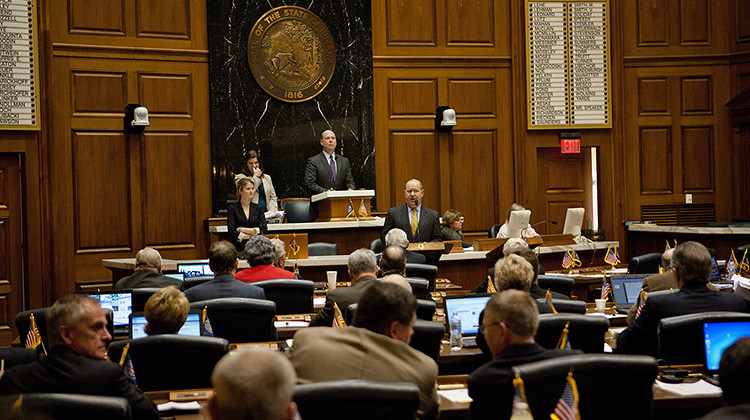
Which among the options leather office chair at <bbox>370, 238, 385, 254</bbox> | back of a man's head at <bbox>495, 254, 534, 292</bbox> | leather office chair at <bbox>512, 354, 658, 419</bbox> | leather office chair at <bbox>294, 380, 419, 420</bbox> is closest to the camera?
leather office chair at <bbox>294, 380, 419, 420</bbox>

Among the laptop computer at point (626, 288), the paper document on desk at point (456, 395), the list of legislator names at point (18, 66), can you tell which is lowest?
the paper document on desk at point (456, 395)

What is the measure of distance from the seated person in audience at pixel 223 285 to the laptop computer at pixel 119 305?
1.48 ft

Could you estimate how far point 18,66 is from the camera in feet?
29.6

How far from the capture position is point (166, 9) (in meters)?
9.82

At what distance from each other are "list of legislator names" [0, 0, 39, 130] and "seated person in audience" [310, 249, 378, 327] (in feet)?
19.8

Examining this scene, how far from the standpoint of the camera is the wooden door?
892cm

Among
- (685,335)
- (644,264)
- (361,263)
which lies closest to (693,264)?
(685,335)

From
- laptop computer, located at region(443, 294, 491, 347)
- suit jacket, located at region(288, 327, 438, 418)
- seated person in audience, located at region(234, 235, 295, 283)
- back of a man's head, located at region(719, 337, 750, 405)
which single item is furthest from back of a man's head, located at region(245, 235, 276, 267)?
back of a man's head, located at region(719, 337, 750, 405)

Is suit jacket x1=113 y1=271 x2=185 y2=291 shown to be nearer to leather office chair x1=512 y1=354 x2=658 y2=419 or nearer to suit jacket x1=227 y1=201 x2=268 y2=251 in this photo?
suit jacket x1=227 y1=201 x2=268 y2=251

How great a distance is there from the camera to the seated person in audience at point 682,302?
12.5ft

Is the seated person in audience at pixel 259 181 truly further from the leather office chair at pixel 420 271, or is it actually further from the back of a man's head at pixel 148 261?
the back of a man's head at pixel 148 261

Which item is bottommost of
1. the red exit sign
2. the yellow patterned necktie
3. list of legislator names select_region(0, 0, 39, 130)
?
the yellow patterned necktie

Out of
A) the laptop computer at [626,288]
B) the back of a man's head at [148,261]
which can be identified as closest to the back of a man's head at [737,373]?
the laptop computer at [626,288]

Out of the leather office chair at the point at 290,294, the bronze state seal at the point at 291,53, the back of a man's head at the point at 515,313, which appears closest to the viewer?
the back of a man's head at the point at 515,313
